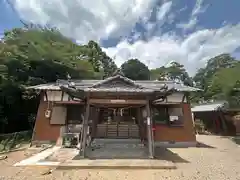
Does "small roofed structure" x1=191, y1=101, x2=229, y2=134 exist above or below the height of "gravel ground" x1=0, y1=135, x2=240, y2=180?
above

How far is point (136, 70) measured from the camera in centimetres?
3397

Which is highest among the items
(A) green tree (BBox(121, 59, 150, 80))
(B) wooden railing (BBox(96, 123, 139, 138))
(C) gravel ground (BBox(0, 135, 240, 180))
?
(A) green tree (BBox(121, 59, 150, 80))

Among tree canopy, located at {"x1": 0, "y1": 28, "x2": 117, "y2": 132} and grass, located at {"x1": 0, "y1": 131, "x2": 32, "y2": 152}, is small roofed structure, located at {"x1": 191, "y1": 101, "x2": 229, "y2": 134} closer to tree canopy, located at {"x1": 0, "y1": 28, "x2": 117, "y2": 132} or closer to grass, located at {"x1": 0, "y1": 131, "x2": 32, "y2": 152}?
tree canopy, located at {"x1": 0, "y1": 28, "x2": 117, "y2": 132}

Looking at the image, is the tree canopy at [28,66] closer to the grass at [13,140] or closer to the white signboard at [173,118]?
the grass at [13,140]

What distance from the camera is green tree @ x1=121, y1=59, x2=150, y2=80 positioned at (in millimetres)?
33344

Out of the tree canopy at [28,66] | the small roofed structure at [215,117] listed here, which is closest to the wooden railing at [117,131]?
the tree canopy at [28,66]

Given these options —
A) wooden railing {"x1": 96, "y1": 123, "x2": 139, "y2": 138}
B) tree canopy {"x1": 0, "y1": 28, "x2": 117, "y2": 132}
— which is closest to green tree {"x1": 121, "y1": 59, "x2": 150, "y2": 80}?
tree canopy {"x1": 0, "y1": 28, "x2": 117, "y2": 132}

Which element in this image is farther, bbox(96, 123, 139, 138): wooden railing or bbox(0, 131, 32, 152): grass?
bbox(96, 123, 139, 138): wooden railing

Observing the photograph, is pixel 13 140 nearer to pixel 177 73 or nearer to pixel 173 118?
pixel 173 118

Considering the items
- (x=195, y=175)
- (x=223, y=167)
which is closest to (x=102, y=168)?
(x=195, y=175)

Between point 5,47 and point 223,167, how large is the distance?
1542 cm

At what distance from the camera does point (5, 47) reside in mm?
13023

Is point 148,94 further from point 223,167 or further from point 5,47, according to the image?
point 5,47

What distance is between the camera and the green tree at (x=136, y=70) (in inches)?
1313
